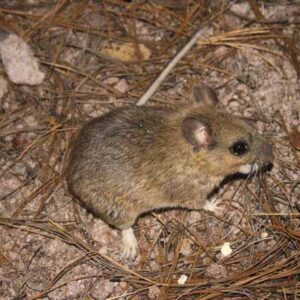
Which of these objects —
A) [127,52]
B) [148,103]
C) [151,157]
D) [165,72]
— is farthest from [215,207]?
[127,52]

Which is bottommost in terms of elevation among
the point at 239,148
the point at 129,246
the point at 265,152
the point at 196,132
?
the point at 129,246

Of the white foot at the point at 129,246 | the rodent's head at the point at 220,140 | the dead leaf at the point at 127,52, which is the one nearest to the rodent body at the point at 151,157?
the rodent's head at the point at 220,140

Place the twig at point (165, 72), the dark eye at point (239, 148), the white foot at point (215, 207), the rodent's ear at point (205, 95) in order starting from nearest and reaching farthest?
the dark eye at point (239, 148), the rodent's ear at point (205, 95), the white foot at point (215, 207), the twig at point (165, 72)

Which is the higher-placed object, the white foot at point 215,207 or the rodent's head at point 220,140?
the rodent's head at point 220,140

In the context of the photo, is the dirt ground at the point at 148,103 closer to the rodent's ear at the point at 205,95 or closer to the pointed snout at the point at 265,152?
the pointed snout at the point at 265,152

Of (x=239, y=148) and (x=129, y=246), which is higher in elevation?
(x=239, y=148)

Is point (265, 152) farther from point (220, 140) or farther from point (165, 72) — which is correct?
point (165, 72)
